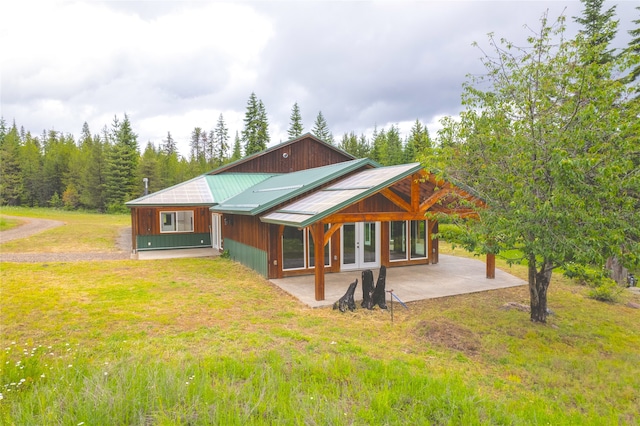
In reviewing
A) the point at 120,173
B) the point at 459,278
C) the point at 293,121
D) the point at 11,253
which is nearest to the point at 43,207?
the point at 120,173

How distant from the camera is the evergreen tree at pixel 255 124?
4350 centimetres

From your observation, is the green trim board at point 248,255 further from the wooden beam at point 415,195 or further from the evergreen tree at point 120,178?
the evergreen tree at point 120,178

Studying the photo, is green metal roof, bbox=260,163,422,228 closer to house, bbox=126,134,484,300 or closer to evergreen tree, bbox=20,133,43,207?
house, bbox=126,134,484,300

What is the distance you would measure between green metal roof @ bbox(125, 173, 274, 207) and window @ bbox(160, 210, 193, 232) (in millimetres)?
888

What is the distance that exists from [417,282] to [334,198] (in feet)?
12.2

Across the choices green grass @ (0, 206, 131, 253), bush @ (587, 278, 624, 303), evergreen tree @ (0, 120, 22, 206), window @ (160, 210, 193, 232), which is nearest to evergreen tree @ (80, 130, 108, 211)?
evergreen tree @ (0, 120, 22, 206)

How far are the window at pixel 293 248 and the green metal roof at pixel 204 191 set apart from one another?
7.02 meters

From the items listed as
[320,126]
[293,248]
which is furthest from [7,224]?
[320,126]

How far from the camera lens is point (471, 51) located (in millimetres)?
7297

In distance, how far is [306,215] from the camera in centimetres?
883

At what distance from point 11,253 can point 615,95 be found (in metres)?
20.5

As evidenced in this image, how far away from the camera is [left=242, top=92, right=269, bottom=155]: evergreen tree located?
43.5 meters

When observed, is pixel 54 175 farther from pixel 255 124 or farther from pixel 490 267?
pixel 490 267

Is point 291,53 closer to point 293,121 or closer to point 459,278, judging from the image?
point 459,278
